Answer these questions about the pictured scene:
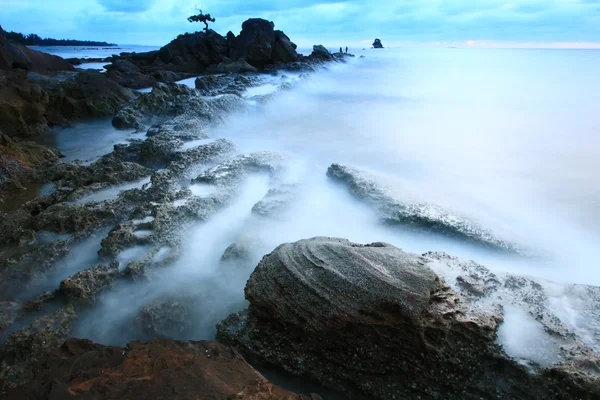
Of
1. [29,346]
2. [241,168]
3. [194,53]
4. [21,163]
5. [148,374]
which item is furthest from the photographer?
[194,53]

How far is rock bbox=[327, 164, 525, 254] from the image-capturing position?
414 cm

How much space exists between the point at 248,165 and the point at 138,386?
4341 millimetres

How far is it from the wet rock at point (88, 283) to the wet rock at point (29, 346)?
0.24 meters

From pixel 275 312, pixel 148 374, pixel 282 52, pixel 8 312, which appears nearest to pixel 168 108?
pixel 8 312

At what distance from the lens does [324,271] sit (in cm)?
267

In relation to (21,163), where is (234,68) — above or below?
above

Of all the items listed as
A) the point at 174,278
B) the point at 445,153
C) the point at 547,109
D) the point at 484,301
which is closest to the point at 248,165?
the point at 174,278

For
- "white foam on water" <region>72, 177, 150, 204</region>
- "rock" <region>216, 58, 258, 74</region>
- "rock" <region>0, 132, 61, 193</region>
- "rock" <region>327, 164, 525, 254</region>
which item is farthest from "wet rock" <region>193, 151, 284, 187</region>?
"rock" <region>216, 58, 258, 74</region>

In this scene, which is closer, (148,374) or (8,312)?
(148,374)

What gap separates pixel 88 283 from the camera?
11.1 feet

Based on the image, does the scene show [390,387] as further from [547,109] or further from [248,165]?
[547,109]

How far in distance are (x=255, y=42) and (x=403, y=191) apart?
88.9ft

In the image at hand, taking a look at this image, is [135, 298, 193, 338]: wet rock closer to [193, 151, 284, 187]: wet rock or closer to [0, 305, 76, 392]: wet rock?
[0, 305, 76, 392]: wet rock

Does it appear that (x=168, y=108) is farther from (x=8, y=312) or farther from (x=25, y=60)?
(x=25, y=60)
